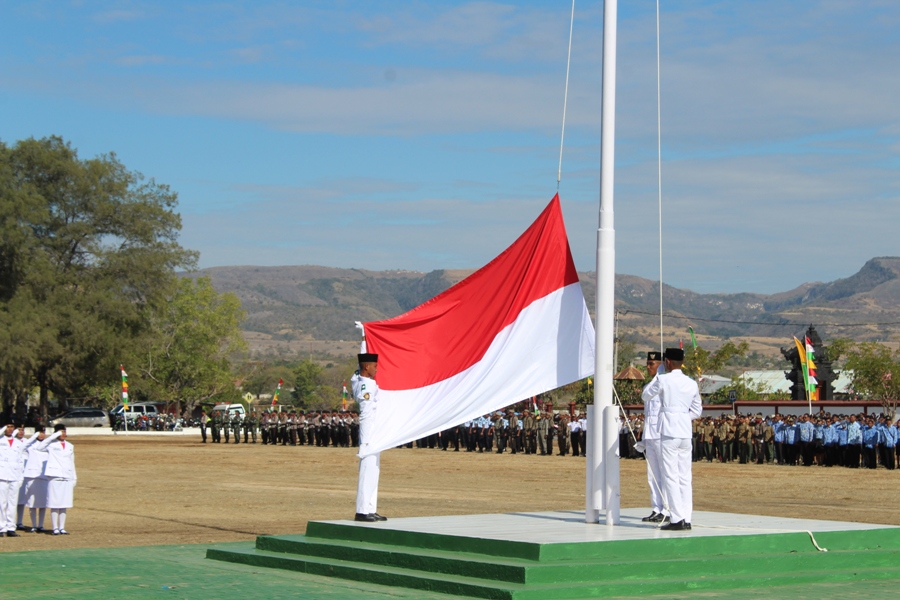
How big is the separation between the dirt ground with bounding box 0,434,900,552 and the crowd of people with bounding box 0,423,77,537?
1.21ft

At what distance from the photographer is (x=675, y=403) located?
35.7 ft

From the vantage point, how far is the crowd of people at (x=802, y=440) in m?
29.2

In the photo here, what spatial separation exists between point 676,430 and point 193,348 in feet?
267

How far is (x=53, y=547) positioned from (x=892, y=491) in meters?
15.2

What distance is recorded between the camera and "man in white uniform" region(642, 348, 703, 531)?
10.5m

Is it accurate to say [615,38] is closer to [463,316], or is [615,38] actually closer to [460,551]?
[463,316]

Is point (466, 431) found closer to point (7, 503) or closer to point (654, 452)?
point (7, 503)

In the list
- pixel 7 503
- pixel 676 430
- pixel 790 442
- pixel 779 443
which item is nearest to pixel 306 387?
pixel 779 443

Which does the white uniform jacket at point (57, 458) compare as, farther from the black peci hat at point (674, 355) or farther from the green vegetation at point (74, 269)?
the green vegetation at point (74, 269)

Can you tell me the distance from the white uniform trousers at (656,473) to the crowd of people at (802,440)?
1721cm

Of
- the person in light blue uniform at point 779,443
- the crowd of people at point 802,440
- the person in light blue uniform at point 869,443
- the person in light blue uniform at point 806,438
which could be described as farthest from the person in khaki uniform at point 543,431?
the person in light blue uniform at point 869,443

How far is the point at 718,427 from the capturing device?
3322cm

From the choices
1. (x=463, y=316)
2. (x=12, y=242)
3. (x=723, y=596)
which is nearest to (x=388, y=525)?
(x=463, y=316)

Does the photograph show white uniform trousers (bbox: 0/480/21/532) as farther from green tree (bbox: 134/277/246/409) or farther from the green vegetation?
green tree (bbox: 134/277/246/409)
